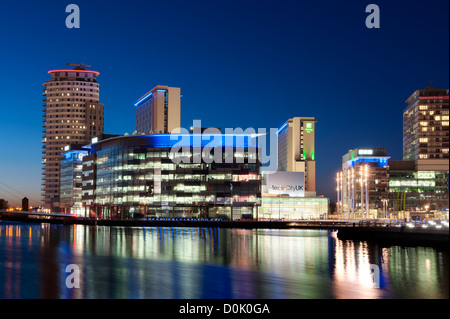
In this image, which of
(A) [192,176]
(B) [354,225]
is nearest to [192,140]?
(A) [192,176]

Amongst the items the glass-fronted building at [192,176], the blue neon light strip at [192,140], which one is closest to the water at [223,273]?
the glass-fronted building at [192,176]

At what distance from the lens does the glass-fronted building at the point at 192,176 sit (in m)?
180

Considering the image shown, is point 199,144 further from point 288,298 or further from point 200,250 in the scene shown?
point 288,298

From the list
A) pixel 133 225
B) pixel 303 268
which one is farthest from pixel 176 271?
pixel 133 225

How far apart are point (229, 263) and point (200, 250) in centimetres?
1584

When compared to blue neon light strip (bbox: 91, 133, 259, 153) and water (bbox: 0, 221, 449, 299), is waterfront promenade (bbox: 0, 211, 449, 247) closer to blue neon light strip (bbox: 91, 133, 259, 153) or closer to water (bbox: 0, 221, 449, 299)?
water (bbox: 0, 221, 449, 299)

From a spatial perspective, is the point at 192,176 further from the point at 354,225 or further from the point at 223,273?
the point at 223,273

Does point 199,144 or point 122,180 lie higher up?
point 199,144

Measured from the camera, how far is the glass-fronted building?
590ft

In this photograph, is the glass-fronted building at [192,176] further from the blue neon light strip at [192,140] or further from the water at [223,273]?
the water at [223,273]

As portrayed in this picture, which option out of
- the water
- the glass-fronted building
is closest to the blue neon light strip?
the glass-fronted building

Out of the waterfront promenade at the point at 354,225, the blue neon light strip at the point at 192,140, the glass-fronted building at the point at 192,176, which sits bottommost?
the waterfront promenade at the point at 354,225

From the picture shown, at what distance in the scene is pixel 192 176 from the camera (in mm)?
180000
